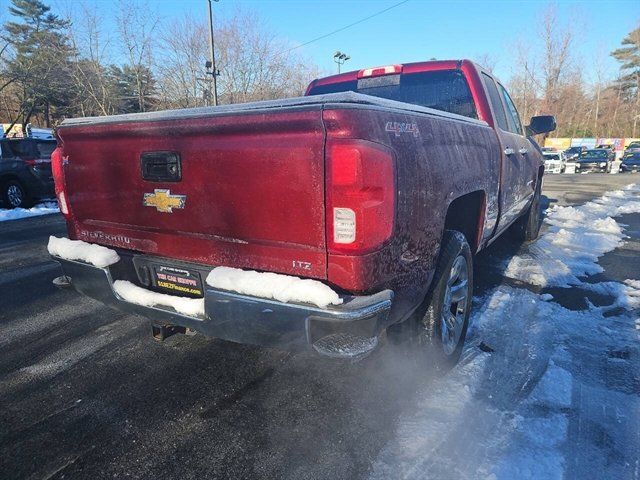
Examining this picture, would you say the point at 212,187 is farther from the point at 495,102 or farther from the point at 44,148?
the point at 44,148

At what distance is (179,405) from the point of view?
7.91ft

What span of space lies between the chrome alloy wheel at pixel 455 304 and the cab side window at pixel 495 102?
1.57 meters

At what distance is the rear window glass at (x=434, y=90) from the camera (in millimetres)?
3537

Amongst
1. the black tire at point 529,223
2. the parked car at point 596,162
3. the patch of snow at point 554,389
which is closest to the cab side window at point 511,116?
the black tire at point 529,223

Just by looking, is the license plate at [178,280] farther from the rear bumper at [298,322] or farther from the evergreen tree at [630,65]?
the evergreen tree at [630,65]

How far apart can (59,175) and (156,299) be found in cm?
118

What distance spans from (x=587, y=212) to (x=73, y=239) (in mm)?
9956

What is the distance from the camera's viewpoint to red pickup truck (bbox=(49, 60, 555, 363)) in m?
1.76

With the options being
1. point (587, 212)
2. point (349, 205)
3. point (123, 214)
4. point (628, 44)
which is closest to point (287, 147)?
point (349, 205)

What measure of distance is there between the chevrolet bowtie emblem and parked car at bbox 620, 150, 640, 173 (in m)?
30.9

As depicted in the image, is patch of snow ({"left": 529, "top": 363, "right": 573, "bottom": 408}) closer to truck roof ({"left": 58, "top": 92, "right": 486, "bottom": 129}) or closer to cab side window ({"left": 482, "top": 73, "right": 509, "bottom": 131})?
truck roof ({"left": 58, "top": 92, "right": 486, "bottom": 129})

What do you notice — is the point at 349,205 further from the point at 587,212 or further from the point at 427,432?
the point at 587,212

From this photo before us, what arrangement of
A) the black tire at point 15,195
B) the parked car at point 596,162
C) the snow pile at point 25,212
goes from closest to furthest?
the snow pile at point 25,212, the black tire at point 15,195, the parked car at point 596,162

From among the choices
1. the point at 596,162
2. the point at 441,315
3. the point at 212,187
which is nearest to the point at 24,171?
the point at 212,187
